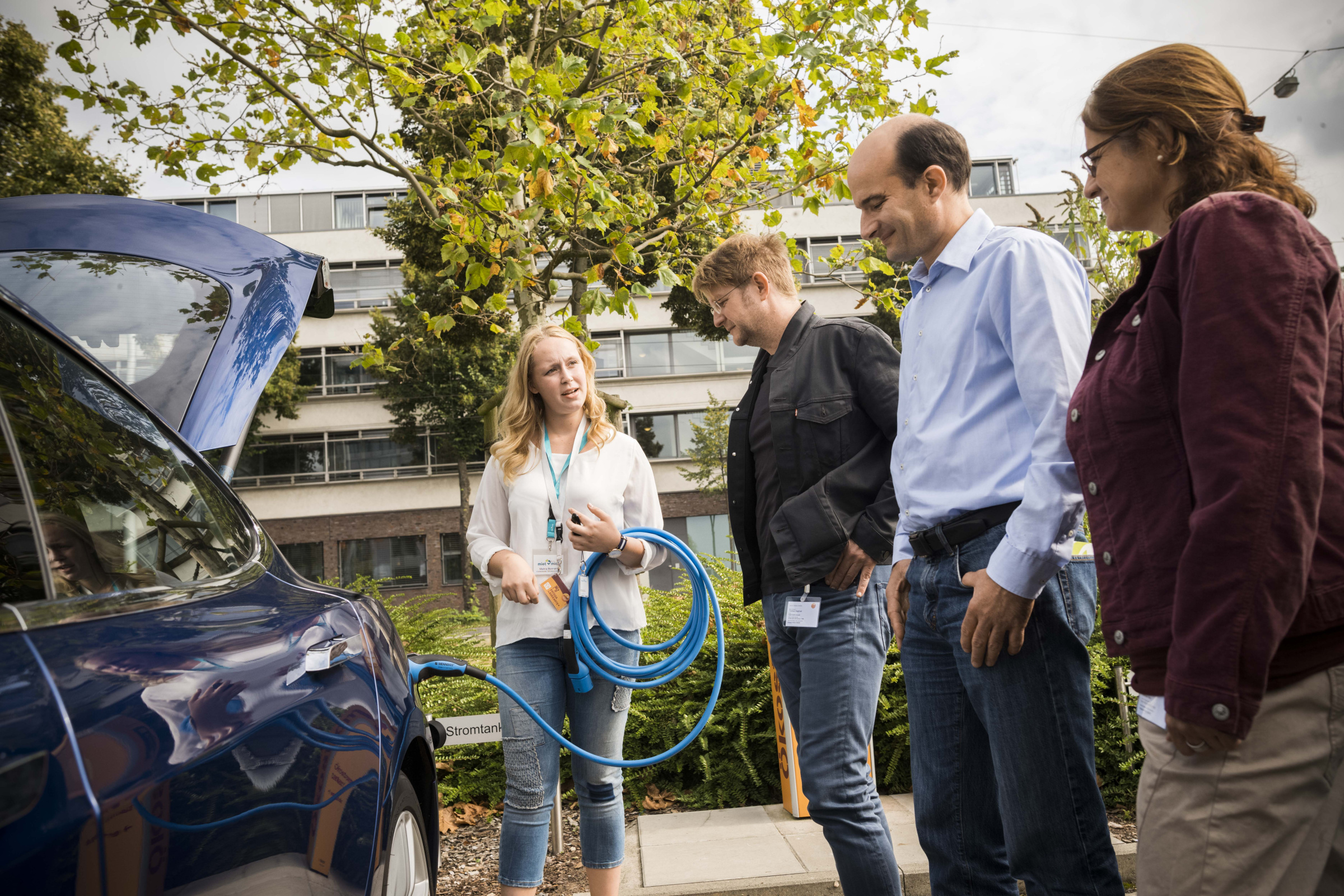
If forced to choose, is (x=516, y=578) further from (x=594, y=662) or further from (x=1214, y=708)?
(x=1214, y=708)

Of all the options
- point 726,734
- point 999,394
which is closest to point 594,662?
point 999,394

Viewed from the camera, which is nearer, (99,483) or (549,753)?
(99,483)

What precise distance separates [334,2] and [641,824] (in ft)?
19.8

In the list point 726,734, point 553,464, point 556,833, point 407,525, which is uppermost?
point 553,464

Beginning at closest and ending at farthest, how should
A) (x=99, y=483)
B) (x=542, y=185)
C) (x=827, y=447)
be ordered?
(x=99, y=483), (x=827, y=447), (x=542, y=185)

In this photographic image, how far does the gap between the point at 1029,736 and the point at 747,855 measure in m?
2.79

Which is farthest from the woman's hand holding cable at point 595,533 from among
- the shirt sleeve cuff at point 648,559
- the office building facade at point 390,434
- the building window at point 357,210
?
the building window at point 357,210

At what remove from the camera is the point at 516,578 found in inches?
122

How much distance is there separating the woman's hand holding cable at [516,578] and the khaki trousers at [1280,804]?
2176mm

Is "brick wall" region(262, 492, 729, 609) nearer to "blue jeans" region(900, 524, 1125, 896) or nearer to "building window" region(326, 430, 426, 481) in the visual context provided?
"building window" region(326, 430, 426, 481)

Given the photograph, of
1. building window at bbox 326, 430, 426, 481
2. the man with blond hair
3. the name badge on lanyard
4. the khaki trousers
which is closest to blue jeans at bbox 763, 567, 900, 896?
the man with blond hair

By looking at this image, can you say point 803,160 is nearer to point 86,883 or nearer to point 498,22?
point 498,22

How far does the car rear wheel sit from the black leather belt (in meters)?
1.31

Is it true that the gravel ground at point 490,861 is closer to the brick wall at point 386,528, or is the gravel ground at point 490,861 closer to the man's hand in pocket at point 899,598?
the man's hand in pocket at point 899,598
